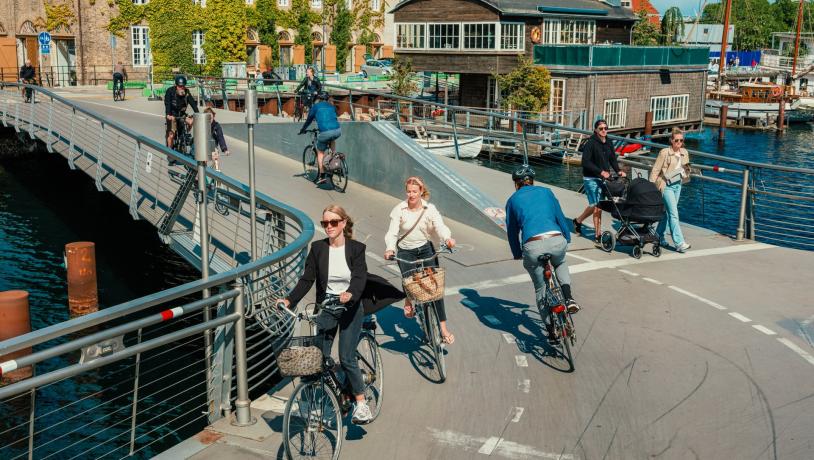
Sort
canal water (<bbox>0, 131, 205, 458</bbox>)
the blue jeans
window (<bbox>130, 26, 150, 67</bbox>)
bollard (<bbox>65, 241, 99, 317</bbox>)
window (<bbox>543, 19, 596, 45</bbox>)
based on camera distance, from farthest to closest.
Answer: window (<bbox>543, 19, 596, 45</bbox>), window (<bbox>130, 26, 150, 67</bbox>), bollard (<bbox>65, 241, 99, 317</bbox>), the blue jeans, canal water (<bbox>0, 131, 205, 458</bbox>)

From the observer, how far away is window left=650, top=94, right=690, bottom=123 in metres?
59.2

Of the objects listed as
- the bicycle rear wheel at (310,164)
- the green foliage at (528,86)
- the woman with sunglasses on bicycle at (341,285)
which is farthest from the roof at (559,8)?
the woman with sunglasses on bicycle at (341,285)

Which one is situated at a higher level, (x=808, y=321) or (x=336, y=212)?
(x=336, y=212)

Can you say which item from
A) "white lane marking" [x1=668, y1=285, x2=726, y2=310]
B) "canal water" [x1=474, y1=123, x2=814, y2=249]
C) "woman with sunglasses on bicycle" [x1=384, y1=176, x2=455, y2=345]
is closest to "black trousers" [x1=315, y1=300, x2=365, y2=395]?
"woman with sunglasses on bicycle" [x1=384, y1=176, x2=455, y2=345]

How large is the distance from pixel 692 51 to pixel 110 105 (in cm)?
3929

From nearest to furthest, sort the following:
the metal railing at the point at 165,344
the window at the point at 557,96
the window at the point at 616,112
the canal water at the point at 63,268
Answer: the metal railing at the point at 165,344
the canal water at the point at 63,268
the window at the point at 557,96
the window at the point at 616,112

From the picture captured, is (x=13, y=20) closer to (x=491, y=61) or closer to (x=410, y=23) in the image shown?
(x=410, y=23)

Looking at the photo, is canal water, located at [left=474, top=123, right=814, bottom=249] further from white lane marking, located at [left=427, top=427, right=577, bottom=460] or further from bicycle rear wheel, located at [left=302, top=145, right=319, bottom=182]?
white lane marking, located at [left=427, top=427, right=577, bottom=460]

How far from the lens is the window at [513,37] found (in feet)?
177

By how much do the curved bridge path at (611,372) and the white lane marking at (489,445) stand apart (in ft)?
0.06

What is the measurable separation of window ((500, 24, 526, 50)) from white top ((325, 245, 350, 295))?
4834 centimetres

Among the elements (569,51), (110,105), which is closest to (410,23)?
(569,51)

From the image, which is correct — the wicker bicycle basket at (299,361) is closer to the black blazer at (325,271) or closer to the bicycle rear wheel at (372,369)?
the black blazer at (325,271)

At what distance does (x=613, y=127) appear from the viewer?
181 feet
